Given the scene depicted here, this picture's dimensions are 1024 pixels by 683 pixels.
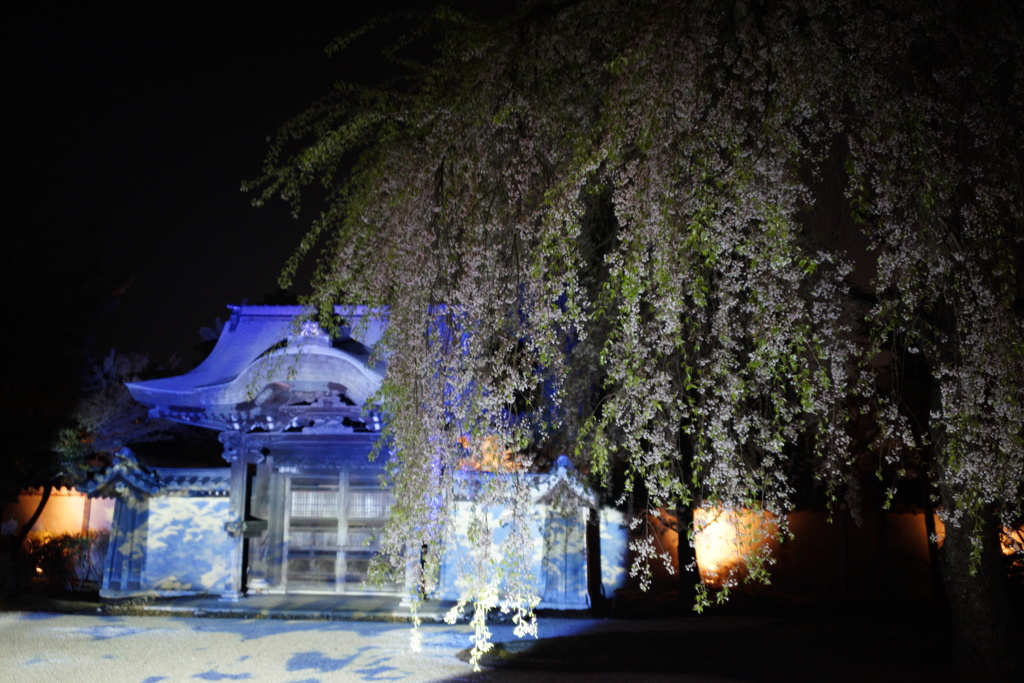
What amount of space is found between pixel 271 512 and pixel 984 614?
9.59 metres

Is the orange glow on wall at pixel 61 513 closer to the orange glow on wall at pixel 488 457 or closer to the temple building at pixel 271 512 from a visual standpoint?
the temple building at pixel 271 512

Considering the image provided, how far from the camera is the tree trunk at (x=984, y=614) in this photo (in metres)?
5.44

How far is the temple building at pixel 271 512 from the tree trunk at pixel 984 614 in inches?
228

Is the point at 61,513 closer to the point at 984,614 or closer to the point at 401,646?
the point at 401,646

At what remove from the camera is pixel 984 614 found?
5531 mm

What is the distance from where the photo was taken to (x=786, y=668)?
23.3 ft

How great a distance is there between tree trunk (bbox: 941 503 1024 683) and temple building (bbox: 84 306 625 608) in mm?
5780

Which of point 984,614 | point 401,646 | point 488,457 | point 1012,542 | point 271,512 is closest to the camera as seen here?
point 488,457

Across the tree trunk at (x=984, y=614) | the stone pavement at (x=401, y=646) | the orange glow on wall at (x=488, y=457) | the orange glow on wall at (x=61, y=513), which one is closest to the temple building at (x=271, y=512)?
the stone pavement at (x=401, y=646)

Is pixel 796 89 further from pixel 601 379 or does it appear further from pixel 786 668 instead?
pixel 786 668

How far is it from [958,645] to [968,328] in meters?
3.32

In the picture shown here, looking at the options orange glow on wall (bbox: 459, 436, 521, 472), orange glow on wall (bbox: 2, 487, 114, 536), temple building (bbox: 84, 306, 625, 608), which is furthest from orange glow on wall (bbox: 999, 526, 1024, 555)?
orange glow on wall (bbox: 2, 487, 114, 536)

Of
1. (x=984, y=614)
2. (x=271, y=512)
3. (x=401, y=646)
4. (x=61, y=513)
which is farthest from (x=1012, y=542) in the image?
(x=61, y=513)

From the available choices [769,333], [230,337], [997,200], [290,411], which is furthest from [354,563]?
[997,200]
